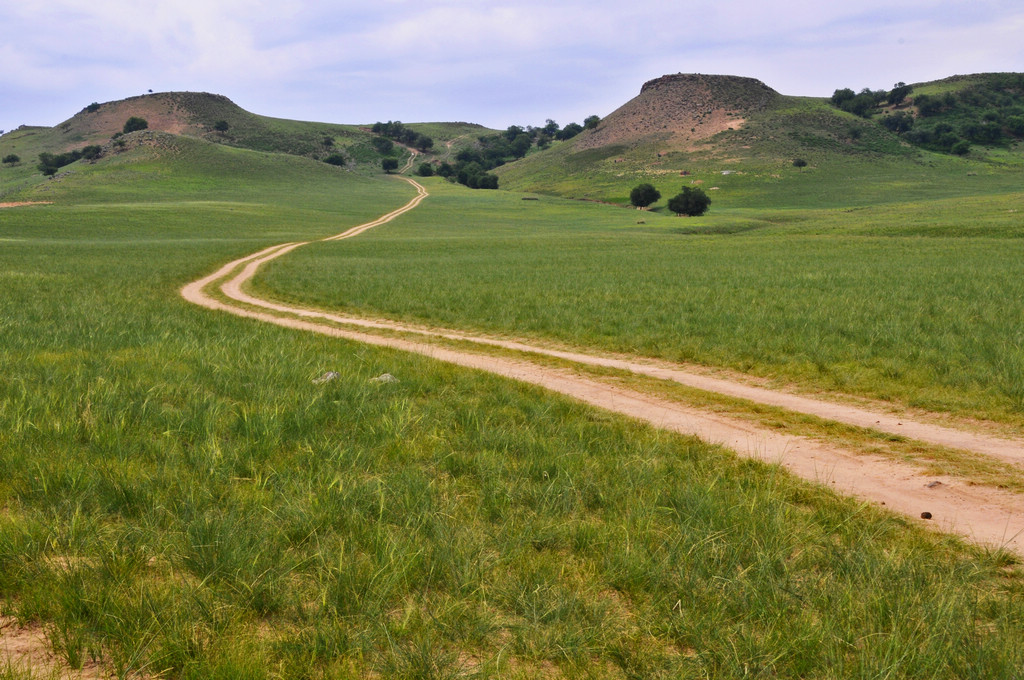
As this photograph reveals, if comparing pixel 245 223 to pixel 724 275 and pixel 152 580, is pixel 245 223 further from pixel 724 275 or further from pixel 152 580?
pixel 152 580

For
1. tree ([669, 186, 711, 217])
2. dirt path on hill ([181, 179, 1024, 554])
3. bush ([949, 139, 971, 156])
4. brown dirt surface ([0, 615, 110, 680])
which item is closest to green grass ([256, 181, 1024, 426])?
dirt path on hill ([181, 179, 1024, 554])

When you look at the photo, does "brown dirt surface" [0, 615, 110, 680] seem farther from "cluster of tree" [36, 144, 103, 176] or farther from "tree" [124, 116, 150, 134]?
"tree" [124, 116, 150, 134]

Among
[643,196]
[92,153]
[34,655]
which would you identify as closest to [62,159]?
[92,153]

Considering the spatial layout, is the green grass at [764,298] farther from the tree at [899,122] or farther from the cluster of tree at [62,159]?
the tree at [899,122]

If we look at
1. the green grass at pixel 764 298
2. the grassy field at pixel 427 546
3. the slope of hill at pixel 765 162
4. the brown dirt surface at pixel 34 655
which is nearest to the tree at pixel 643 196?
the slope of hill at pixel 765 162

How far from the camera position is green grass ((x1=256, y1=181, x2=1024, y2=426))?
527 inches

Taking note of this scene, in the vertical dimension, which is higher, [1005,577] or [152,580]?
[152,580]

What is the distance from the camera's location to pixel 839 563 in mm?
5156

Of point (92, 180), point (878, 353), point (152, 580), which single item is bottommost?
point (878, 353)

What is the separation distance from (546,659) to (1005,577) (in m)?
4.04

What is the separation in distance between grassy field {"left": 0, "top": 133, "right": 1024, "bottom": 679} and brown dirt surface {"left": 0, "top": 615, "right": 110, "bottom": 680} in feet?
0.26

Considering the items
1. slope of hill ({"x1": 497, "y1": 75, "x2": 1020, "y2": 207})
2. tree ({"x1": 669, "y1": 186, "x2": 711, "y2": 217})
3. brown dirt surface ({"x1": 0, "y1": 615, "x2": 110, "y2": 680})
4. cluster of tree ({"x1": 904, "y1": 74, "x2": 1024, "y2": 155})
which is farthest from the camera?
cluster of tree ({"x1": 904, "y1": 74, "x2": 1024, "y2": 155})

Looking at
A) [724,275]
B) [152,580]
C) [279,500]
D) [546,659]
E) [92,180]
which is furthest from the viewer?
[92,180]

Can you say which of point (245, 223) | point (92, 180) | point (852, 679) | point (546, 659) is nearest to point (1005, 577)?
point (852, 679)
